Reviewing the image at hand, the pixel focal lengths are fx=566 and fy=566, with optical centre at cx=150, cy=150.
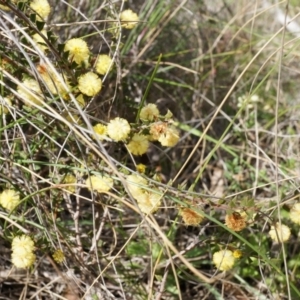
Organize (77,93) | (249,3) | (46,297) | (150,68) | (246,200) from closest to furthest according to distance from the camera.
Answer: (246,200)
(77,93)
(46,297)
(150,68)
(249,3)

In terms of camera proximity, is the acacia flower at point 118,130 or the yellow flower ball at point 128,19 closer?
the acacia flower at point 118,130

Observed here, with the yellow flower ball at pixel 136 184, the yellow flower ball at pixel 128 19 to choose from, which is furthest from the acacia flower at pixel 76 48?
the yellow flower ball at pixel 136 184

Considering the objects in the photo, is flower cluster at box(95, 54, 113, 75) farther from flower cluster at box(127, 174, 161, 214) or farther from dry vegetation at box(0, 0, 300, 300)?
flower cluster at box(127, 174, 161, 214)

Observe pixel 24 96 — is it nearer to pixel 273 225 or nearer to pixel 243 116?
pixel 273 225

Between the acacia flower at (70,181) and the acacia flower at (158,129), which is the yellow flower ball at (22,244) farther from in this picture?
the acacia flower at (158,129)

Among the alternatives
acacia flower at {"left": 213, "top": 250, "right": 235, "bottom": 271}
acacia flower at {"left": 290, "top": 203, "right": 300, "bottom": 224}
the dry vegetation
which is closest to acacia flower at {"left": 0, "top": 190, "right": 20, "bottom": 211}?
the dry vegetation

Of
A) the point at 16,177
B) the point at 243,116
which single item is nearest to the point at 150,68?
the point at 243,116

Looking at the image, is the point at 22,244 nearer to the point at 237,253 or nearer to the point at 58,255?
the point at 58,255
